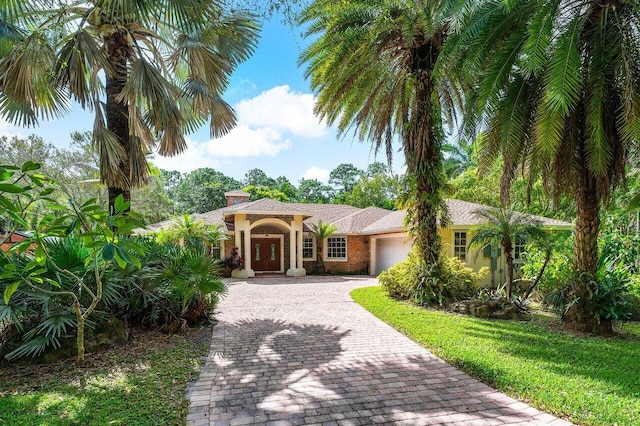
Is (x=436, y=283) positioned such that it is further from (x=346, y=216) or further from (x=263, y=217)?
(x=346, y=216)

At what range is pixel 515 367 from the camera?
17.5 ft

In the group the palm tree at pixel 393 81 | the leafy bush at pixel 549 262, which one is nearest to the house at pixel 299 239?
the leafy bush at pixel 549 262

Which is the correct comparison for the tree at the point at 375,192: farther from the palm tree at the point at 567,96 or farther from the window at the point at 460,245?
the palm tree at the point at 567,96

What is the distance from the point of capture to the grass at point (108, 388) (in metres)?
3.84

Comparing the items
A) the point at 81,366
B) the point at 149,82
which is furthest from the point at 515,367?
the point at 149,82

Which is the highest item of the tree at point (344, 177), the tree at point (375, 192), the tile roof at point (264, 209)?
the tree at point (344, 177)

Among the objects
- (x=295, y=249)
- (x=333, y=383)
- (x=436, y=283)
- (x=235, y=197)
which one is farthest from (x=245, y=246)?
(x=333, y=383)

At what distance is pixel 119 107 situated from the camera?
7805 mm

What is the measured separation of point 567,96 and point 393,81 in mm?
6766

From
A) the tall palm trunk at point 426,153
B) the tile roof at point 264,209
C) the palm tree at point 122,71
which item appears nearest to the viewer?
the palm tree at point 122,71

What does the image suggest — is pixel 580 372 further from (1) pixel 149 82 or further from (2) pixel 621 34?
(1) pixel 149 82

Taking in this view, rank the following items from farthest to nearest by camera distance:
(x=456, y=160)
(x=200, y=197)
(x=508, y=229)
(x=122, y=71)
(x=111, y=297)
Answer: (x=200, y=197), (x=456, y=160), (x=508, y=229), (x=122, y=71), (x=111, y=297)

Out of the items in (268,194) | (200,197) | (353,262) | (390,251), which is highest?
(200,197)

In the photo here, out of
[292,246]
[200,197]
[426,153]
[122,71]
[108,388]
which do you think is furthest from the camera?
[200,197]
